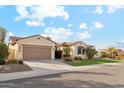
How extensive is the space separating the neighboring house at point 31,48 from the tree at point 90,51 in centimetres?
768

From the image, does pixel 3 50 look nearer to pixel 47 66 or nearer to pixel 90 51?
pixel 47 66

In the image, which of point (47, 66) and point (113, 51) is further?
point (113, 51)

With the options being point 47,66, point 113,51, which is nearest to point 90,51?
point 113,51

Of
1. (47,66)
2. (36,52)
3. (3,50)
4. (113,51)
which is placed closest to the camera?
(3,50)

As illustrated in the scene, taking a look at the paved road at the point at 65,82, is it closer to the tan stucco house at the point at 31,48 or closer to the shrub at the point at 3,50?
the shrub at the point at 3,50

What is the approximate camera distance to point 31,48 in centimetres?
2762

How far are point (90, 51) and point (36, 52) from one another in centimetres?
1077

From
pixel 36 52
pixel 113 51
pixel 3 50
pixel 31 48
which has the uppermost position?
pixel 31 48

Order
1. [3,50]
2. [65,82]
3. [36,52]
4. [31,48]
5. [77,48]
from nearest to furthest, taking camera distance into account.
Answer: [65,82] → [3,50] → [31,48] → [36,52] → [77,48]

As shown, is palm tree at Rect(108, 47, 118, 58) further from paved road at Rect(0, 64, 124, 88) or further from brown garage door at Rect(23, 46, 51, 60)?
paved road at Rect(0, 64, 124, 88)

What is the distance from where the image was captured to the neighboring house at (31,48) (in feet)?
86.3

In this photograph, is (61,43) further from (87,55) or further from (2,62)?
(2,62)

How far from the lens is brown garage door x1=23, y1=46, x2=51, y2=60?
2694 cm

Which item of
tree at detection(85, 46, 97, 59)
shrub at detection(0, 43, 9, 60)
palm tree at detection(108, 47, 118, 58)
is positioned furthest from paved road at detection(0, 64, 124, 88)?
palm tree at detection(108, 47, 118, 58)
